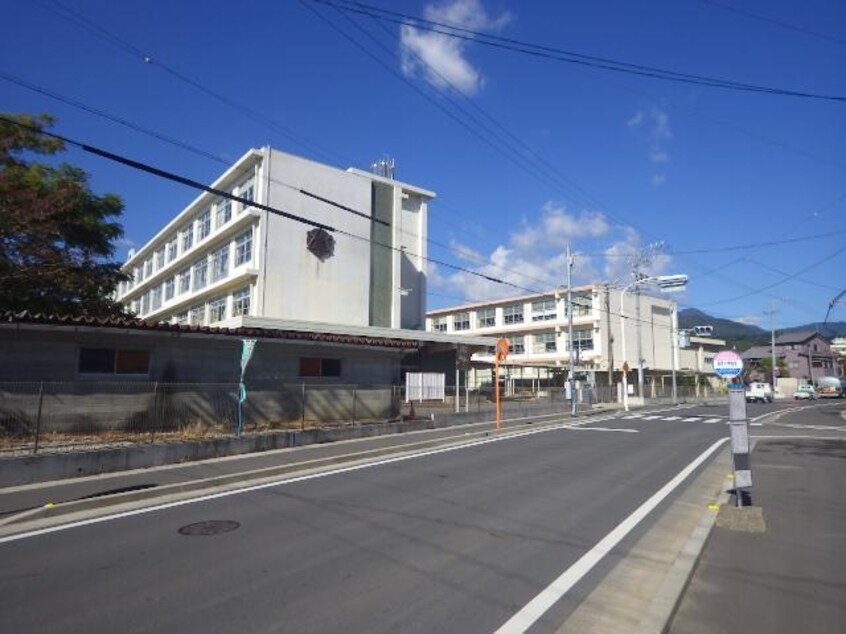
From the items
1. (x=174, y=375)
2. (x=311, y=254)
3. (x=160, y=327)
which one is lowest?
(x=174, y=375)

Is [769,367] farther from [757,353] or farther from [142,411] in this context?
[142,411]

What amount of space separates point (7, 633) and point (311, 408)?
15595 mm

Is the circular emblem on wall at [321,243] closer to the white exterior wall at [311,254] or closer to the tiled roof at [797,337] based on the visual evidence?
the white exterior wall at [311,254]

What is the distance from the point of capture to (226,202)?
40.8 m

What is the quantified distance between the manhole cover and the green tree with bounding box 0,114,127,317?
1496cm

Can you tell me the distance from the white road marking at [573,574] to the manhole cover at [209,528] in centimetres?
426

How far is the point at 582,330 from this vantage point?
67062 mm

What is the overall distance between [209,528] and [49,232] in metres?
17.1

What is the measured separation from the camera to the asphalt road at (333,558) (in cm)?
506

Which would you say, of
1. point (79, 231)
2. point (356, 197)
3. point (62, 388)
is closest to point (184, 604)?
point (62, 388)

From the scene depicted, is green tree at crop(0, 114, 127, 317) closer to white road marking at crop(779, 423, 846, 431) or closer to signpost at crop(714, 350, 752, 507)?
signpost at crop(714, 350, 752, 507)

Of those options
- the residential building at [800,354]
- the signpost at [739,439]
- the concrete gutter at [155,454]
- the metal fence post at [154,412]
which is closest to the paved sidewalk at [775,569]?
the signpost at [739,439]

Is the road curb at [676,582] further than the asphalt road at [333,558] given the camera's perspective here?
No

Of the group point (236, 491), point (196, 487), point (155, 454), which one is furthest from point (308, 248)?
point (236, 491)
